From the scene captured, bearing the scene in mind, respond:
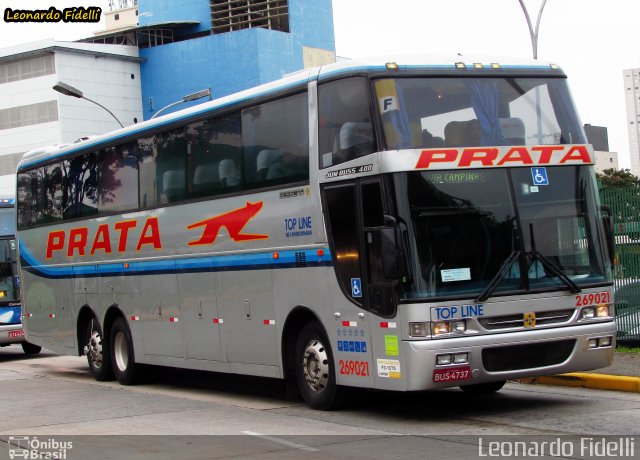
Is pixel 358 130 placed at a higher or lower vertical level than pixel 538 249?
higher

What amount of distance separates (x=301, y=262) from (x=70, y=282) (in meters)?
7.54

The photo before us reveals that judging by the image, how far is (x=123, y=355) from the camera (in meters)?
17.0

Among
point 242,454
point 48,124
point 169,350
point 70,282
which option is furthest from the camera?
point 48,124

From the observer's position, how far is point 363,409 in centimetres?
1216

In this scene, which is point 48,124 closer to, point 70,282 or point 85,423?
point 70,282

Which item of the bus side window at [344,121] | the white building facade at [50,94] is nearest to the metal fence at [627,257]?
the bus side window at [344,121]

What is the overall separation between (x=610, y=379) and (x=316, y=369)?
3813mm

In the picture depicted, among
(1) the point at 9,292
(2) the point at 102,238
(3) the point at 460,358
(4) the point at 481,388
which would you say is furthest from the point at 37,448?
(1) the point at 9,292

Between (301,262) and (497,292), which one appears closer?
(497,292)

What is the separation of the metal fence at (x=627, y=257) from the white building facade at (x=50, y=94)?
71086 mm

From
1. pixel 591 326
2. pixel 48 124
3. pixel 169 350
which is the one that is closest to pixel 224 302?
pixel 169 350

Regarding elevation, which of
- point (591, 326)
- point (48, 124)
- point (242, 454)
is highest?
point (48, 124)

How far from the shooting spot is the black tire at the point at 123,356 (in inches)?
656

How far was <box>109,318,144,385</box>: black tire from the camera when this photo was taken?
16672 millimetres
